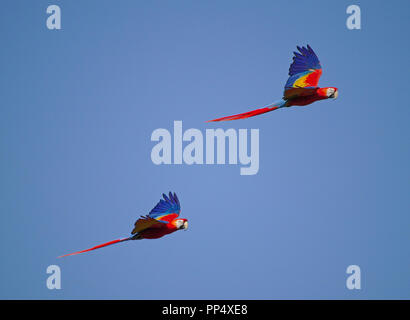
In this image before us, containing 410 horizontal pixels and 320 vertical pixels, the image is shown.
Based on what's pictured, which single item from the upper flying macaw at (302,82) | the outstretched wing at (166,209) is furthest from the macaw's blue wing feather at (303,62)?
the outstretched wing at (166,209)

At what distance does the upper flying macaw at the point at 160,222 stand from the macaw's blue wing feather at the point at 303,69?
2019mm

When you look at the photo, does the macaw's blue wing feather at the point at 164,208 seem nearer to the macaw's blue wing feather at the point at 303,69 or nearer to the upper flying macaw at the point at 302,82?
the upper flying macaw at the point at 302,82

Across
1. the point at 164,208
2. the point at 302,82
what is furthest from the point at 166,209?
the point at 302,82

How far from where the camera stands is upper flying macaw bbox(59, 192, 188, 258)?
8.05 meters

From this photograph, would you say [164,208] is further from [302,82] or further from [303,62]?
[303,62]

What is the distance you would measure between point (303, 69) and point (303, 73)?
0.05 meters

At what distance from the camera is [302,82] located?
26.6ft

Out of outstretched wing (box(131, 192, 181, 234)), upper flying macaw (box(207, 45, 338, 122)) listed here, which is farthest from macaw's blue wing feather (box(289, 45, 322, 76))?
outstretched wing (box(131, 192, 181, 234))

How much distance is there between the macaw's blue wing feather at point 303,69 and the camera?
8.05m
